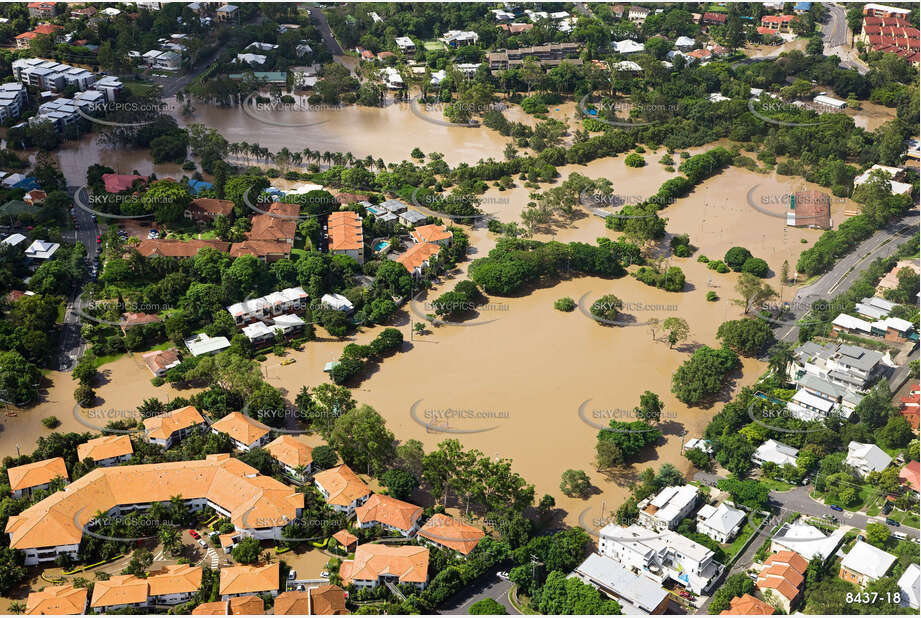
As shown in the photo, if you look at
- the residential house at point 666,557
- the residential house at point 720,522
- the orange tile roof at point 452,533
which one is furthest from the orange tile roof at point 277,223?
the residential house at point 720,522

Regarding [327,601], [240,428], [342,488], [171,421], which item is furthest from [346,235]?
[327,601]

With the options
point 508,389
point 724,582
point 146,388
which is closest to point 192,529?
point 146,388

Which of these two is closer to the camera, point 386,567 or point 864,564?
point 386,567

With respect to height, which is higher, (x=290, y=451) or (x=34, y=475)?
(x=34, y=475)

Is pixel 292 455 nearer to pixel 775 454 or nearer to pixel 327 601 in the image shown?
pixel 327 601

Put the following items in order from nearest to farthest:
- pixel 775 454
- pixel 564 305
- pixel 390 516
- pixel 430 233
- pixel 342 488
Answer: pixel 390 516
pixel 342 488
pixel 775 454
pixel 564 305
pixel 430 233

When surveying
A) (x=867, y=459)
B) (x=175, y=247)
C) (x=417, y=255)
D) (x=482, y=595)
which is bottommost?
(x=482, y=595)
